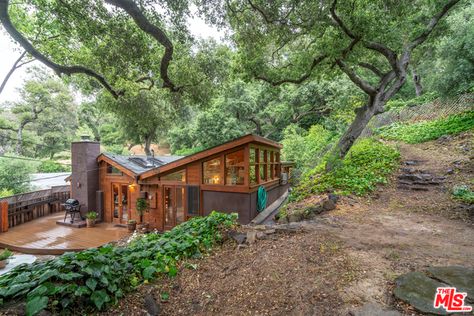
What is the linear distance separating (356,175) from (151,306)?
6.81 metres

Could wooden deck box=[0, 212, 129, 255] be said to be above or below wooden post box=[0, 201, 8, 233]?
below

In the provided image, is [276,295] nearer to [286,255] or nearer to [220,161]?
[286,255]

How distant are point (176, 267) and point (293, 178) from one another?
35.7 feet

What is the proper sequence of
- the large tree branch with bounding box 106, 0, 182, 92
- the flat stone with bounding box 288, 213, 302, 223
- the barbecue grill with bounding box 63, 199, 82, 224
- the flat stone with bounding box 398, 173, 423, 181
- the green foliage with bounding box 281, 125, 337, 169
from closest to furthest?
the large tree branch with bounding box 106, 0, 182, 92 → the flat stone with bounding box 288, 213, 302, 223 → the flat stone with bounding box 398, 173, 423, 181 → the barbecue grill with bounding box 63, 199, 82, 224 → the green foliage with bounding box 281, 125, 337, 169

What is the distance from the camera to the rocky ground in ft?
8.05

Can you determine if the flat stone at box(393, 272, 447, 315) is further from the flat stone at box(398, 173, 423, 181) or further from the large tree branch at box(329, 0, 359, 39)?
the large tree branch at box(329, 0, 359, 39)

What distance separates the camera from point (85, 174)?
10.9 m

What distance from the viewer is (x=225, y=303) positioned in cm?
263

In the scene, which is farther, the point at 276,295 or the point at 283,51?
the point at 283,51

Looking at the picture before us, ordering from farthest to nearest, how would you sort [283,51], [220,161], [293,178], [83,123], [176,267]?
[83,123] < [293,178] < [283,51] < [220,161] < [176,267]

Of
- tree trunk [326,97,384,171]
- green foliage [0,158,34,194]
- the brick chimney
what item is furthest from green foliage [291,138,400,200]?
green foliage [0,158,34,194]

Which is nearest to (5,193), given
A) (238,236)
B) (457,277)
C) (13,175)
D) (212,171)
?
(13,175)

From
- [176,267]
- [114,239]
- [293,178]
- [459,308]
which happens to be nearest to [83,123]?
[114,239]
